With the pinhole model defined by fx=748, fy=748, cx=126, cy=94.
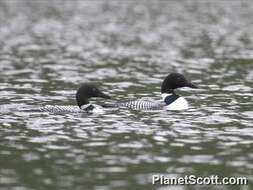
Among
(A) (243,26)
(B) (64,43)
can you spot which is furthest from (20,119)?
(A) (243,26)

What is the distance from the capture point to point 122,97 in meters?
20.1

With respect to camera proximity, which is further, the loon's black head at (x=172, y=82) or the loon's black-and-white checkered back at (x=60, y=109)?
the loon's black head at (x=172, y=82)

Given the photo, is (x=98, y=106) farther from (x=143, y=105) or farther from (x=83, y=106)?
(x=143, y=105)

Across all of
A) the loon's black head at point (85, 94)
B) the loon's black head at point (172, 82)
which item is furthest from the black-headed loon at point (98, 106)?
the loon's black head at point (172, 82)

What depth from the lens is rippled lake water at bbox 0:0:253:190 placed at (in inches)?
474

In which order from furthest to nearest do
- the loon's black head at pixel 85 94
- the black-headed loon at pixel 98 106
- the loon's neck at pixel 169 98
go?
the loon's neck at pixel 169 98 < the loon's black head at pixel 85 94 < the black-headed loon at pixel 98 106

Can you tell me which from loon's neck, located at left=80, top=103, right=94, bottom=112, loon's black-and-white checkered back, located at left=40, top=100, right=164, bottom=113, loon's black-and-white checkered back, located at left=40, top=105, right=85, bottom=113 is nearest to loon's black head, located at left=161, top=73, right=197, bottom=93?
loon's black-and-white checkered back, located at left=40, top=100, right=164, bottom=113

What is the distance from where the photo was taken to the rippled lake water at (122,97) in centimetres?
1204

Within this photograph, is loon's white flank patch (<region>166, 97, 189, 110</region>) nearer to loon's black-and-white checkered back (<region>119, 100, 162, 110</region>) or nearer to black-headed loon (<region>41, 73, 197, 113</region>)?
black-headed loon (<region>41, 73, 197, 113</region>)

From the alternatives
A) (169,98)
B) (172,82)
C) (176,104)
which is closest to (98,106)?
(169,98)

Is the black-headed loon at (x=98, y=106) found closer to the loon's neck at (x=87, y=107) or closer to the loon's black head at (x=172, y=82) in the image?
the loon's neck at (x=87, y=107)

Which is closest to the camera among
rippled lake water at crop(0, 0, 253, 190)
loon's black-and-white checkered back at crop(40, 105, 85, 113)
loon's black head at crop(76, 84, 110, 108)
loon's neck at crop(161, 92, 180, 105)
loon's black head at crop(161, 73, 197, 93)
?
rippled lake water at crop(0, 0, 253, 190)

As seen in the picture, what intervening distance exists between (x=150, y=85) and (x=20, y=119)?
6.73 metres

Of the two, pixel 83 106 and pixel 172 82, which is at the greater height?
pixel 172 82
